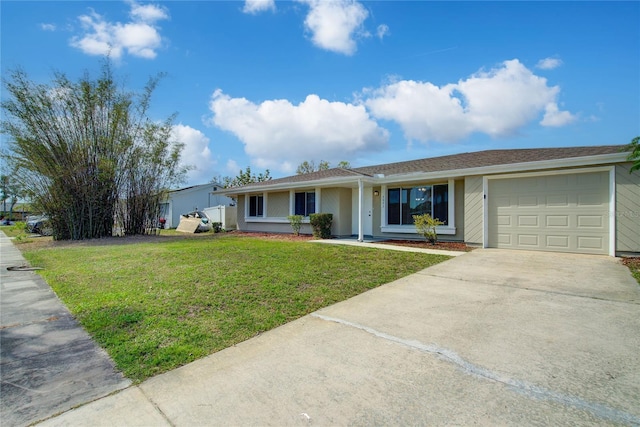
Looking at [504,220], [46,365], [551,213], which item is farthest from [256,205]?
[46,365]

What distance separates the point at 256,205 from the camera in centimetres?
1670

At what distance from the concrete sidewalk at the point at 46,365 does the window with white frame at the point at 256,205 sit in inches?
472

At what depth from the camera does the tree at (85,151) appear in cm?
1088

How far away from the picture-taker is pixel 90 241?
12.1 metres

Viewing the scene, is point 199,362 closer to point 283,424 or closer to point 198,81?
point 283,424

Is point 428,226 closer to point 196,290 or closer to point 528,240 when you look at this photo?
point 528,240

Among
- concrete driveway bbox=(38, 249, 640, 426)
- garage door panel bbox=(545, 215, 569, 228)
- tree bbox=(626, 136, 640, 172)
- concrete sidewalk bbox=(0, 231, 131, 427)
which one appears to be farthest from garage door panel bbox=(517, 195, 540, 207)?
concrete sidewalk bbox=(0, 231, 131, 427)

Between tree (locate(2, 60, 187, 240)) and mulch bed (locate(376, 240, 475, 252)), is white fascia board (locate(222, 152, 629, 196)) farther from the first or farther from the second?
tree (locate(2, 60, 187, 240))

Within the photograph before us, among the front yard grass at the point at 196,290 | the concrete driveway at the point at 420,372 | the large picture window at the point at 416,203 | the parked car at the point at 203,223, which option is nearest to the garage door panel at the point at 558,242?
the large picture window at the point at 416,203

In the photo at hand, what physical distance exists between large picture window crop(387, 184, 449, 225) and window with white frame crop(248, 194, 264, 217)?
7.38m

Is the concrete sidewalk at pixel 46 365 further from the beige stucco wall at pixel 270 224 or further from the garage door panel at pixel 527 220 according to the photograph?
the beige stucco wall at pixel 270 224

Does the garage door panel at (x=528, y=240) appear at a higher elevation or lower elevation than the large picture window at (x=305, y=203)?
lower

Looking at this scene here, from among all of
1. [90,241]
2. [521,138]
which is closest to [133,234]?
[90,241]

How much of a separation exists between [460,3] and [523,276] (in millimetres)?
7544
